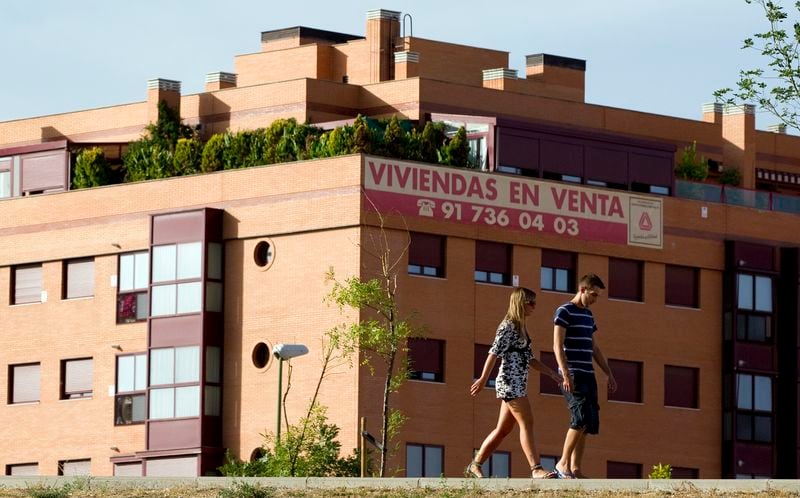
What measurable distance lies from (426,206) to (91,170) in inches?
396

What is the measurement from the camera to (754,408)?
56156 millimetres

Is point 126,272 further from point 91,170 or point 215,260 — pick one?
point 91,170

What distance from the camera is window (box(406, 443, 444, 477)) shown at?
1964 inches

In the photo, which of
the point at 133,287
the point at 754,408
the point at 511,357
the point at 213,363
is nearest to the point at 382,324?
the point at 213,363

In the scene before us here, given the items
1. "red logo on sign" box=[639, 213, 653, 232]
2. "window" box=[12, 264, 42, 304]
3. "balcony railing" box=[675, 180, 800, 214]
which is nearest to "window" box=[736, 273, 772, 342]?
"balcony railing" box=[675, 180, 800, 214]

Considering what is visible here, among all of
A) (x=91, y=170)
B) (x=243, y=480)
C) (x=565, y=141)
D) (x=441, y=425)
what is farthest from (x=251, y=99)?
(x=243, y=480)

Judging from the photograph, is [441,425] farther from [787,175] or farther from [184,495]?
[184,495]

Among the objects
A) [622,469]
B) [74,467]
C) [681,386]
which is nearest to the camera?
[622,469]

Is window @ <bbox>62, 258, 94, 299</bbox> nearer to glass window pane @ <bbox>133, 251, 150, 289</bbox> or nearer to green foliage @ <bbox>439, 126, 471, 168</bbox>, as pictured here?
glass window pane @ <bbox>133, 251, 150, 289</bbox>

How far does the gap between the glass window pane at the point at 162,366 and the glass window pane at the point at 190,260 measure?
178 cm

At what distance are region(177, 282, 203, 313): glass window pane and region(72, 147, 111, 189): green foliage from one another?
525 cm

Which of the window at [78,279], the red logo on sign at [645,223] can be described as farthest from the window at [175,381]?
the red logo on sign at [645,223]

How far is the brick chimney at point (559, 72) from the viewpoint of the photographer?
6519 cm

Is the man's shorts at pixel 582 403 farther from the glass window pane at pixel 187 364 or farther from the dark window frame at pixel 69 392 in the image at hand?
the dark window frame at pixel 69 392
